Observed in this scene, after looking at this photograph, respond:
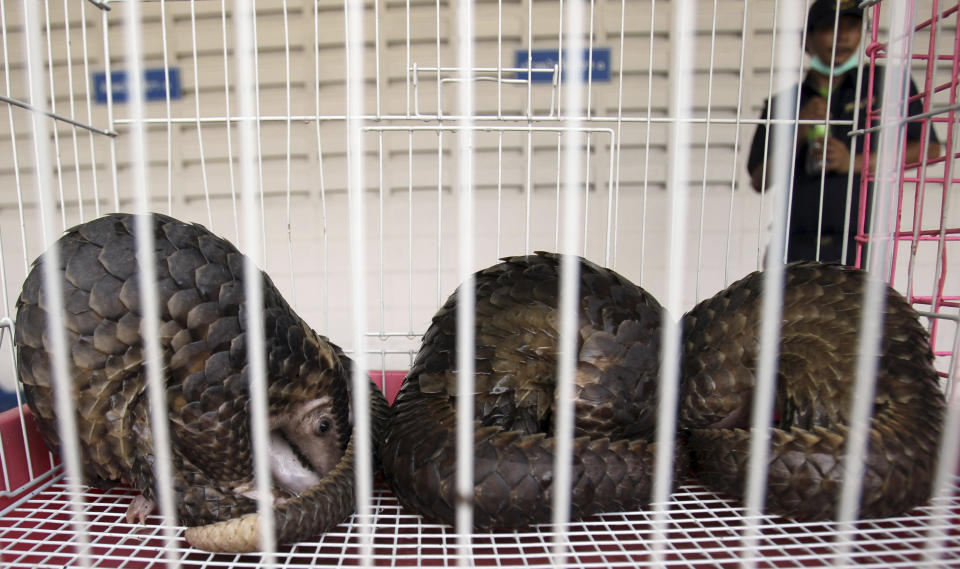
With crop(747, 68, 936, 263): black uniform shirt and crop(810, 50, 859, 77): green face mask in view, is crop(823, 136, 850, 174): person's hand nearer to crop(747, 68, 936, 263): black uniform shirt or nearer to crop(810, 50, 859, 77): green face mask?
crop(747, 68, 936, 263): black uniform shirt

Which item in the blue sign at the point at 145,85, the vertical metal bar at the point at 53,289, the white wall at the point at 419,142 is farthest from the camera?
the white wall at the point at 419,142

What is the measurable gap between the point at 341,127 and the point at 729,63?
111cm

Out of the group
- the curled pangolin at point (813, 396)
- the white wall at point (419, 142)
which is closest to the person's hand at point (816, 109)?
the white wall at point (419, 142)

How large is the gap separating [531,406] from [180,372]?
406 millimetres

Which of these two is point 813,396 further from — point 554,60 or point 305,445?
point 554,60

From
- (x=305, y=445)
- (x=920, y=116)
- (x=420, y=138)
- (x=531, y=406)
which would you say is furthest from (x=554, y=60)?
(x=305, y=445)

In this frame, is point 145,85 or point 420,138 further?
point 420,138

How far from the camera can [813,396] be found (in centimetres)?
67

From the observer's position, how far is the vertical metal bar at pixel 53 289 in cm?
43

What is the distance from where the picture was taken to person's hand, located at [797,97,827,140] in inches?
41.7

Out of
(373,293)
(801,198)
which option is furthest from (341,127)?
(801,198)

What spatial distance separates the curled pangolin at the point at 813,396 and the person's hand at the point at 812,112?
469 millimetres

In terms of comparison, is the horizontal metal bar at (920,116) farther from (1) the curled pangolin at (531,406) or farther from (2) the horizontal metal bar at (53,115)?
(2) the horizontal metal bar at (53,115)

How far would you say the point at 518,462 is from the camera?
566 mm
